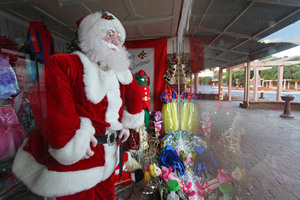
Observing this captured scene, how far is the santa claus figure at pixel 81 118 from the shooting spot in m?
0.49

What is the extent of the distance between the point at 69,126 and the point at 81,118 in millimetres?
94

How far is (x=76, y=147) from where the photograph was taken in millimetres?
588

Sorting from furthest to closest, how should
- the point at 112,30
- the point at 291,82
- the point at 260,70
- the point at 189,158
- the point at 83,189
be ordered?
the point at 189,158, the point at 112,30, the point at 83,189, the point at 260,70, the point at 291,82

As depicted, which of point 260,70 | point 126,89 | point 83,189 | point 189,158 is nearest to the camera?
point 260,70

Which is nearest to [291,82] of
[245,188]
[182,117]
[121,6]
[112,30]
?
[245,188]

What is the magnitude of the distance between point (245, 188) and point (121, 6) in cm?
177

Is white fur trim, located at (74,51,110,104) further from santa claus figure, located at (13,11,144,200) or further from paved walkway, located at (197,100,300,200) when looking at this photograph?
paved walkway, located at (197,100,300,200)

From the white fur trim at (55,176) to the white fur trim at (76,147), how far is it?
0.06m

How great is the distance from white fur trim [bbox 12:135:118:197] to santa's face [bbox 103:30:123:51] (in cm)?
59

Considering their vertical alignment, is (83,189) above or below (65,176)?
below

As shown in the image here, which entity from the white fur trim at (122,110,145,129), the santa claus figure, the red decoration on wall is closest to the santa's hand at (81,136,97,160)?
the santa claus figure

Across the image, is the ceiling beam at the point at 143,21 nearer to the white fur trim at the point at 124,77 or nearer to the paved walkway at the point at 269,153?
the white fur trim at the point at 124,77

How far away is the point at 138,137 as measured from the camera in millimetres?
1898

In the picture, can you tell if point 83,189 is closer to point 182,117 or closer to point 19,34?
point 19,34
